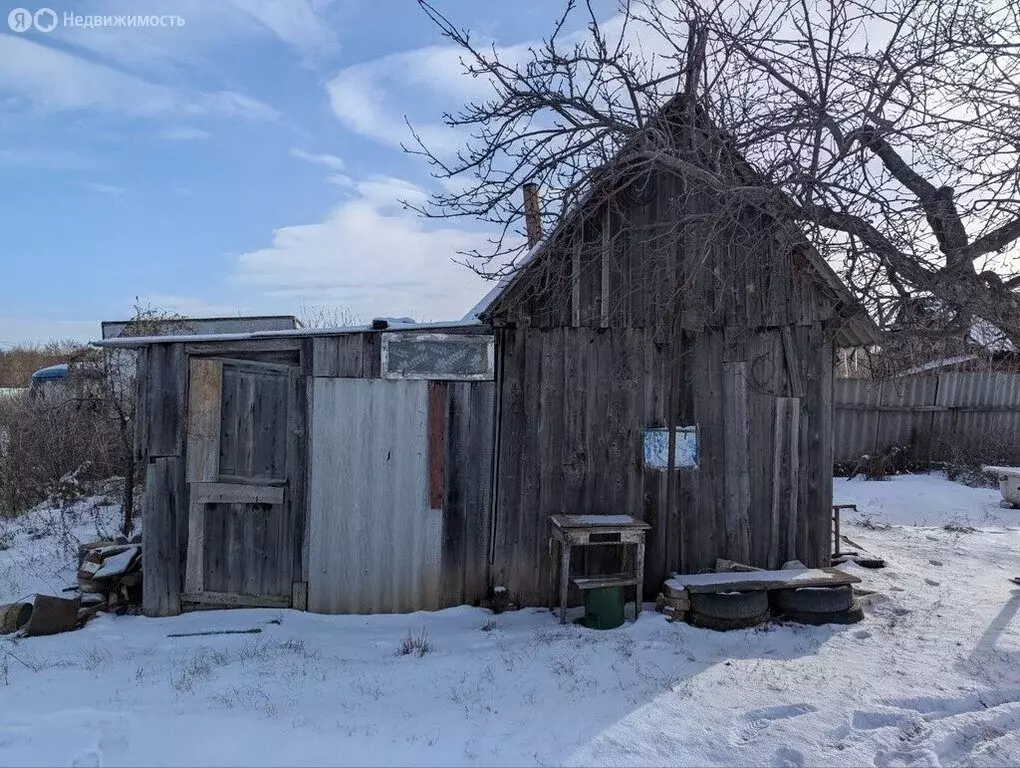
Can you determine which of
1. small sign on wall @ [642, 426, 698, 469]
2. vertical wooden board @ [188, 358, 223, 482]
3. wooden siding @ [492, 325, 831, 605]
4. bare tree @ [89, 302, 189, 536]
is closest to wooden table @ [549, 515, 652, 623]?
wooden siding @ [492, 325, 831, 605]

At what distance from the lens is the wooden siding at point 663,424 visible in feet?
23.6

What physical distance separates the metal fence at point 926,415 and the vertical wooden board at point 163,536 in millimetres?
14413

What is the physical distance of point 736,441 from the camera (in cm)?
755

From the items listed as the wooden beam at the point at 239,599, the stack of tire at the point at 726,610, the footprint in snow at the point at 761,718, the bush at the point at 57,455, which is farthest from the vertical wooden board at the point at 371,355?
the bush at the point at 57,455

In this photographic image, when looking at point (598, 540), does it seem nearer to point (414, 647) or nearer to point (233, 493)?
point (414, 647)

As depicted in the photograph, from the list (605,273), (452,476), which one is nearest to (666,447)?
(605,273)

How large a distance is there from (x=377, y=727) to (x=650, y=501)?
402 centimetres

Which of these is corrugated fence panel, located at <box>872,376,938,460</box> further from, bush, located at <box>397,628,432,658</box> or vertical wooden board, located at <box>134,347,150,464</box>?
vertical wooden board, located at <box>134,347,150,464</box>

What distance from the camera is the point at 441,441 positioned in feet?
23.3

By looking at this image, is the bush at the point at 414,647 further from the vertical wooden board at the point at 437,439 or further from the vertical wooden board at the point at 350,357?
the vertical wooden board at the point at 350,357

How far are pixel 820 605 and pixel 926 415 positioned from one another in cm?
1176

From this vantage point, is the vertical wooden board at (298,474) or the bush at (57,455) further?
the bush at (57,455)

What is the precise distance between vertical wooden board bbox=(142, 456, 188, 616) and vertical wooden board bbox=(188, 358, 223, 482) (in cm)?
23

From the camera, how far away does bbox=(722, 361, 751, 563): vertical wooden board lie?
7.54m
